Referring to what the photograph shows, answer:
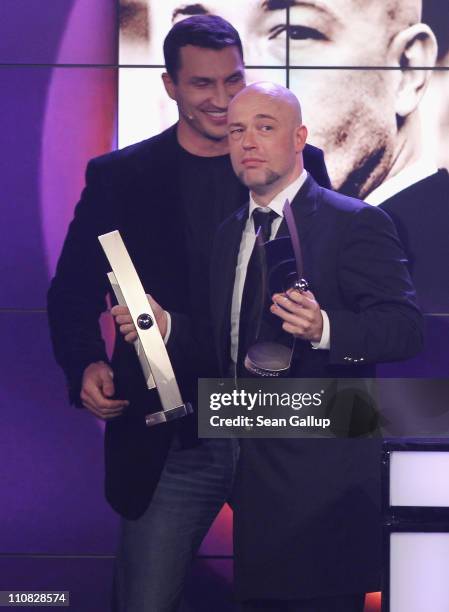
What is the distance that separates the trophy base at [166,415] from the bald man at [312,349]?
0.15m

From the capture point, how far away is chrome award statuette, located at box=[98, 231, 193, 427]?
2.24m

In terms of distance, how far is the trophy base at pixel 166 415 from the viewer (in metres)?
2.27

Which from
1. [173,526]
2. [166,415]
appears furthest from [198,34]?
[173,526]

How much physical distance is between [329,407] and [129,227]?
2.27 ft

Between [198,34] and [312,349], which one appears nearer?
[312,349]

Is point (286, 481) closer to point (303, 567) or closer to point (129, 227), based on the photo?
point (303, 567)

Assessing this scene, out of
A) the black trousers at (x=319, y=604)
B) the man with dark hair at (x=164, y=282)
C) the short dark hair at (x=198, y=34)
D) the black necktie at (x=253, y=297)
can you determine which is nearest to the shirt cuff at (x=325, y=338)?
the black necktie at (x=253, y=297)

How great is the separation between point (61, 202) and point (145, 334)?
43 cm

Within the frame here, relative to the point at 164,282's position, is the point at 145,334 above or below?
below

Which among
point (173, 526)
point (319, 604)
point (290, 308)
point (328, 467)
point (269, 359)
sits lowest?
point (319, 604)

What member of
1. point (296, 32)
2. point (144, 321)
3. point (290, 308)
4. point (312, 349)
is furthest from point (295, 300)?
point (296, 32)

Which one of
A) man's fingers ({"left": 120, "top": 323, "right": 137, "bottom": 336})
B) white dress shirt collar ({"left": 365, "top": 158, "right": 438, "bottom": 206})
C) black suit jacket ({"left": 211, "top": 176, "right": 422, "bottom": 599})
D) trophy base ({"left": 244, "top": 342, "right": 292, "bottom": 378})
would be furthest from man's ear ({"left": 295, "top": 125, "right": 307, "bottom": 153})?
man's fingers ({"left": 120, "top": 323, "right": 137, "bottom": 336})

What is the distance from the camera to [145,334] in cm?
224

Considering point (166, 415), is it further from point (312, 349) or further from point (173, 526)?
point (312, 349)
